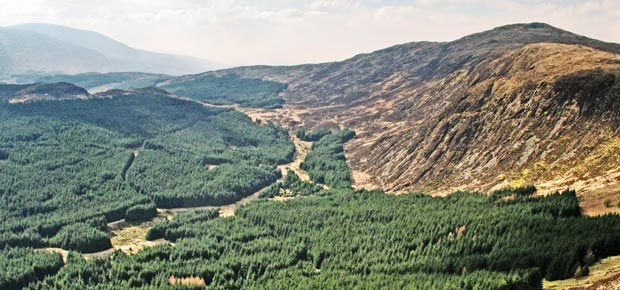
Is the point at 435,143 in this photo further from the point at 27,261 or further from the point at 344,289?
the point at 27,261

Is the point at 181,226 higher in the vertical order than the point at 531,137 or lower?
lower

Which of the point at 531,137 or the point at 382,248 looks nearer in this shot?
the point at 382,248

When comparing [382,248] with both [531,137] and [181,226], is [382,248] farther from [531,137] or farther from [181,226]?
[531,137]

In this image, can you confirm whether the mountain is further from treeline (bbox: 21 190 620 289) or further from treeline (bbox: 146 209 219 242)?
treeline (bbox: 146 209 219 242)

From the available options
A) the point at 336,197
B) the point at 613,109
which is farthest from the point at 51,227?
the point at 613,109

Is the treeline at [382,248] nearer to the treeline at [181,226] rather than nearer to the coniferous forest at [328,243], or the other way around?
the coniferous forest at [328,243]

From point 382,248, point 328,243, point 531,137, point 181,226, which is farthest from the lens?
point 181,226

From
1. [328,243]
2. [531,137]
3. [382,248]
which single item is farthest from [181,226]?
[531,137]

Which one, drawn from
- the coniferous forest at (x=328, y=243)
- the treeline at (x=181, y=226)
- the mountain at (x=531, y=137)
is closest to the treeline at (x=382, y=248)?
the coniferous forest at (x=328, y=243)

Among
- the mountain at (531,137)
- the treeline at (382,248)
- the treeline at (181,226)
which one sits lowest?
the treeline at (181,226)
